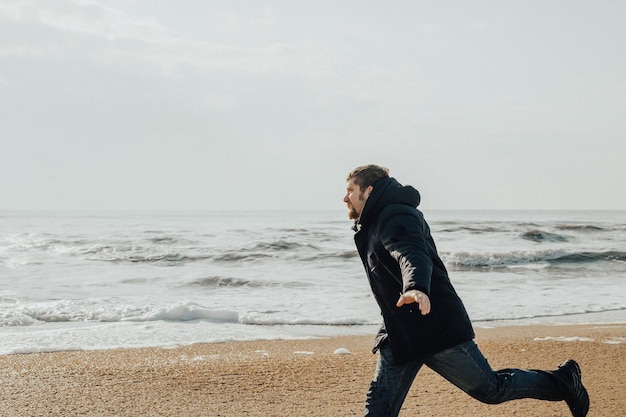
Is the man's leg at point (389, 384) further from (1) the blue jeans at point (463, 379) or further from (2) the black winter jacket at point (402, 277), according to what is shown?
(2) the black winter jacket at point (402, 277)

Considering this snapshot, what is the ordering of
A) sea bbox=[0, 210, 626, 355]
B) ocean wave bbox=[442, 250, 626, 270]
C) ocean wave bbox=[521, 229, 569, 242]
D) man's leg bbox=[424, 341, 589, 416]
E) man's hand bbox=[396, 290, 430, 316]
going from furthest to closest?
ocean wave bbox=[521, 229, 569, 242] → ocean wave bbox=[442, 250, 626, 270] → sea bbox=[0, 210, 626, 355] → man's leg bbox=[424, 341, 589, 416] → man's hand bbox=[396, 290, 430, 316]

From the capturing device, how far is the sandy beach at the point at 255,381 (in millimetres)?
4852

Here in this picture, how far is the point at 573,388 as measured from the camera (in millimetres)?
3715

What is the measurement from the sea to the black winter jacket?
5113 mm

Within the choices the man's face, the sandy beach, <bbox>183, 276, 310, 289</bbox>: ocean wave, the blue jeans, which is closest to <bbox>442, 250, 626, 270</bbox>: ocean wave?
<bbox>183, 276, 310, 289</bbox>: ocean wave

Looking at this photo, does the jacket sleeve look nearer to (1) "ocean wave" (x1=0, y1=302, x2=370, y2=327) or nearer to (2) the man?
(2) the man

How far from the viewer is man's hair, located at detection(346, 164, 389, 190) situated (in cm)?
346

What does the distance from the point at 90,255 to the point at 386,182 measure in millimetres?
19988

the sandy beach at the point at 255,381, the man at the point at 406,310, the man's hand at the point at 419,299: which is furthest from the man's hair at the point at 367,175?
the sandy beach at the point at 255,381

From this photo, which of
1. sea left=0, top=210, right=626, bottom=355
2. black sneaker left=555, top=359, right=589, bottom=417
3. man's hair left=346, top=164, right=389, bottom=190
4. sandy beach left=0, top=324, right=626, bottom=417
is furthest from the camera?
sea left=0, top=210, right=626, bottom=355

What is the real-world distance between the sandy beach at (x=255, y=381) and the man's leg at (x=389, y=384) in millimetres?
1315

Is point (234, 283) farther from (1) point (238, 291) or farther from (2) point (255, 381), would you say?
(2) point (255, 381)

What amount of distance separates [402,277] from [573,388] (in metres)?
1.38

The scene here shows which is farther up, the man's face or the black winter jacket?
the man's face
